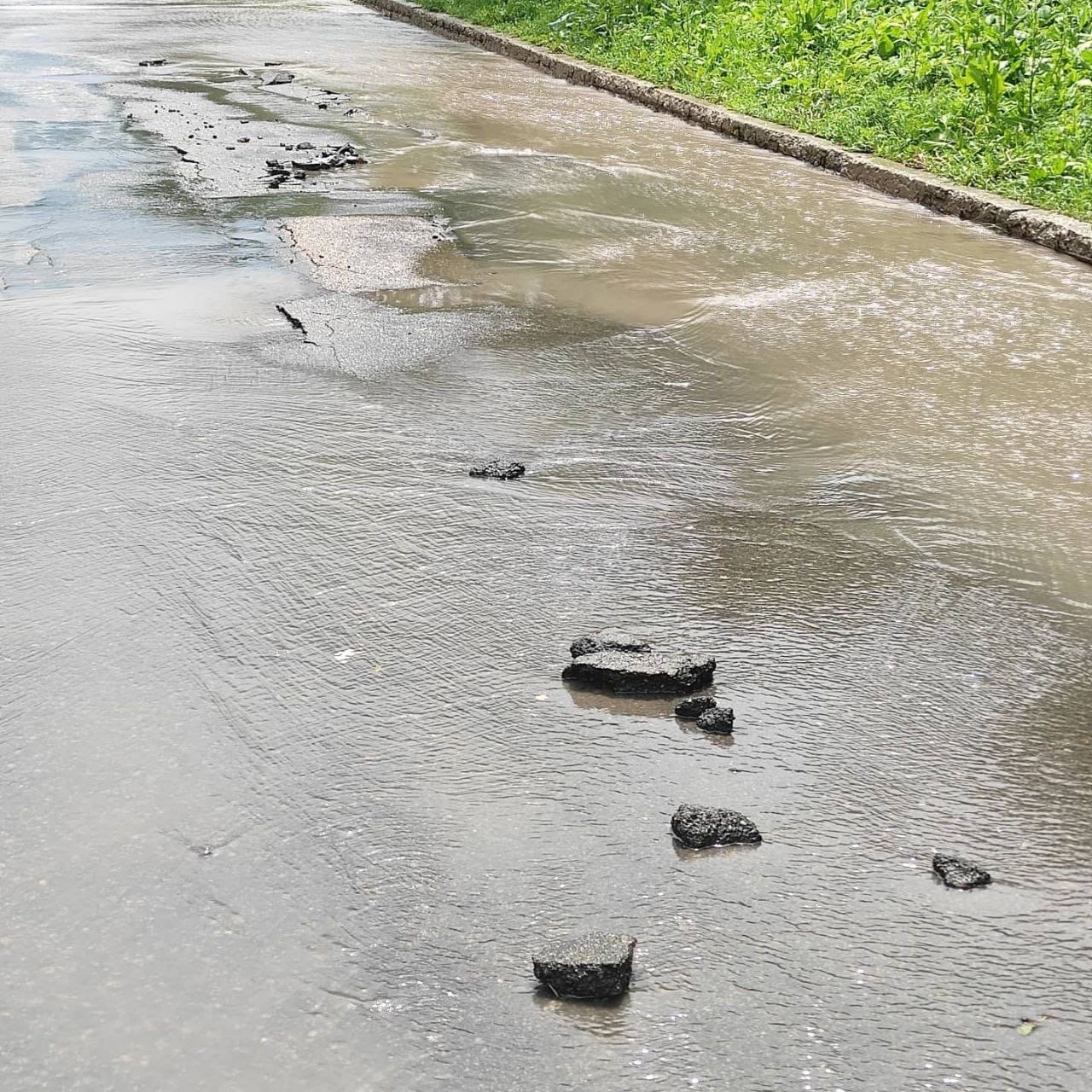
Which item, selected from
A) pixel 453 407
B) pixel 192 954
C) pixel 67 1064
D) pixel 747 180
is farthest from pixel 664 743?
pixel 747 180

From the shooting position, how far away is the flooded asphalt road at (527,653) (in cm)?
247

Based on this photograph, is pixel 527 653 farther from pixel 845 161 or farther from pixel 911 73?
pixel 911 73

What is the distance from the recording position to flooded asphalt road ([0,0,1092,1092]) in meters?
2.47

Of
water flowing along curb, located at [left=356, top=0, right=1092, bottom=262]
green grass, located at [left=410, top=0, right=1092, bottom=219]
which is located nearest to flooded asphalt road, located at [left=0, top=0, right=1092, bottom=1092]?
water flowing along curb, located at [left=356, top=0, right=1092, bottom=262]

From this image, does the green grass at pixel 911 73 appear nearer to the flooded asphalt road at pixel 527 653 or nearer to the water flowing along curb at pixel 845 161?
the water flowing along curb at pixel 845 161

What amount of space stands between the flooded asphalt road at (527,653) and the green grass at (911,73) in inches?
62.4

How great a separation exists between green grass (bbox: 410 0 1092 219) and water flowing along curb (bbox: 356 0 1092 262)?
17 centimetres

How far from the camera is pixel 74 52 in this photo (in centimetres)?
1642

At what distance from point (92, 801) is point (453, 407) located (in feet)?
8.98

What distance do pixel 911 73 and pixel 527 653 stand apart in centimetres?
900

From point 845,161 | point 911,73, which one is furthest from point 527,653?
point 911,73

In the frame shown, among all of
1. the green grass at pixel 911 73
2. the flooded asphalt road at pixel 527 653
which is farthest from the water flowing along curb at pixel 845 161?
the flooded asphalt road at pixel 527 653

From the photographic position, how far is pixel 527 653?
3.70 m

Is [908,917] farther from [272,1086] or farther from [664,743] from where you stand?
[272,1086]
